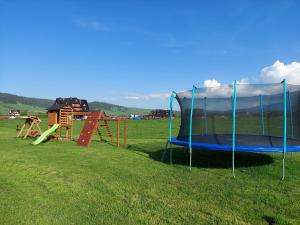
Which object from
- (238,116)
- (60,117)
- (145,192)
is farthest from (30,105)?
(145,192)

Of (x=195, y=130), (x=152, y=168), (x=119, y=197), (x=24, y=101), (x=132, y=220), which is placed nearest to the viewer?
(x=132, y=220)

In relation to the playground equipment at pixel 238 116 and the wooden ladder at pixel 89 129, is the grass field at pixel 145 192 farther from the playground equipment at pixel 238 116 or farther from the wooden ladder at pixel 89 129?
the wooden ladder at pixel 89 129

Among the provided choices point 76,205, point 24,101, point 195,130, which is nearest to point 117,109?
point 24,101

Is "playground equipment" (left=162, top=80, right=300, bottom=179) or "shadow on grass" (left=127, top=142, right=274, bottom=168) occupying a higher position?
"playground equipment" (left=162, top=80, right=300, bottom=179)

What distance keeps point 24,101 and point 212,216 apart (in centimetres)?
8443

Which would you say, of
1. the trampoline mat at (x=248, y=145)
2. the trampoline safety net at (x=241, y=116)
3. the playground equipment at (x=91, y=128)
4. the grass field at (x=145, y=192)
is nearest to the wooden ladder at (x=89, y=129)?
the playground equipment at (x=91, y=128)

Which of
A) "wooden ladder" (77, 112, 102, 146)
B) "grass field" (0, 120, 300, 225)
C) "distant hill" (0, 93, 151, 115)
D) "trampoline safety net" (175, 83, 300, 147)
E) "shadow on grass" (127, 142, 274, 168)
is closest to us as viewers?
"grass field" (0, 120, 300, 225)

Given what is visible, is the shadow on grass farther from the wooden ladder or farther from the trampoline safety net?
the wooden ladder

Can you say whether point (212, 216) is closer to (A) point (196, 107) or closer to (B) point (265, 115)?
(A) point (196, 107)

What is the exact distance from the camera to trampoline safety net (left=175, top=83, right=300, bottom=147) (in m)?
9.30

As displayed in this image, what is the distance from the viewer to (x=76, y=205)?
16.4 ft

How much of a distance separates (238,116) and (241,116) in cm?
9

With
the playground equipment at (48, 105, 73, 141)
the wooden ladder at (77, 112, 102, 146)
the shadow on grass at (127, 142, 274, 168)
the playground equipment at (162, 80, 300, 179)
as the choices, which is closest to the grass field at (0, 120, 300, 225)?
the shadow on grass at (127, 142, 274, 168)

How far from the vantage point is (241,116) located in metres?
10.3
